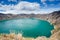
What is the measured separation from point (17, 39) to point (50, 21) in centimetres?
108

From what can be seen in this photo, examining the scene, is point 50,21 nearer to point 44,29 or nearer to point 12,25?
point 44,29

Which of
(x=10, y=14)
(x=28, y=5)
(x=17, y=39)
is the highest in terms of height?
(x=28, y=5)

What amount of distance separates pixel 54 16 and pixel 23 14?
0.90 meters

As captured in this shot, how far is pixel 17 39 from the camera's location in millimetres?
4148

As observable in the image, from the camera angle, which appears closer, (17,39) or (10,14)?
(17,39)

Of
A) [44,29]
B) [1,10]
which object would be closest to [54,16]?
[44,29]

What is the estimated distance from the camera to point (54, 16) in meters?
4.44

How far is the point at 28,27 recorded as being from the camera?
435cm

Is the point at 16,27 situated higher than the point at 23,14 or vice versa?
the point at 23,14

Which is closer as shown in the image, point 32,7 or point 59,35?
point 59,35

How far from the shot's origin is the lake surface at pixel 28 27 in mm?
4298

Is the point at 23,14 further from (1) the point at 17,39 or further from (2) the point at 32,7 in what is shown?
(1) the point at 17,39

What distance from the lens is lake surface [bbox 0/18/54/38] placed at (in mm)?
4298

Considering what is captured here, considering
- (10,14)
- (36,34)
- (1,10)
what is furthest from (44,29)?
(1,10)
